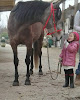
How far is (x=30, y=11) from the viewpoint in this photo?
11.4 feet

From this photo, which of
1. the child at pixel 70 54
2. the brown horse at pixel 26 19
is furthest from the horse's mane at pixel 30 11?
the child at pixel 70 54

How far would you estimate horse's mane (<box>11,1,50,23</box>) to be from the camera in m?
3.39

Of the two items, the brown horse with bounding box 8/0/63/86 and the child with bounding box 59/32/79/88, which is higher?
the brown horse with bounding box 8/0/63/86

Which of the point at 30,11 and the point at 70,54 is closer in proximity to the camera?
the point at 70,54

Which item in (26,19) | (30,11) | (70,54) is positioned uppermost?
(30,11)

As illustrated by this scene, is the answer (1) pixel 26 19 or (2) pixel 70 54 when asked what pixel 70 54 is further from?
(1) pixel 26 19

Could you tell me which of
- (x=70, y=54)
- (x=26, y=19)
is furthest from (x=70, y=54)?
(x=26, y=19)

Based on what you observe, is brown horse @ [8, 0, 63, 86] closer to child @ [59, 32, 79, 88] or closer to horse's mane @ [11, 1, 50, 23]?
horse's mane @ [11, 1, 50, 23]

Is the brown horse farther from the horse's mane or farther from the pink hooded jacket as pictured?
the pink hooded jacket

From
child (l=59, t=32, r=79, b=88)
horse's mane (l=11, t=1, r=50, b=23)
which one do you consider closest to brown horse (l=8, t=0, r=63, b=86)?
horse's mane (l=11, t=1, r=50, b=23)

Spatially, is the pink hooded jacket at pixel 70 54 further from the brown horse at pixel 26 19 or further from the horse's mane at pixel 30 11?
the horse's mane at pixel 30 11

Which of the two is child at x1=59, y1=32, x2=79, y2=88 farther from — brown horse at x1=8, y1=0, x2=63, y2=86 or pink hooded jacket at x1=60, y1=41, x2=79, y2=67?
Result: brown horse at x1=8, y1=0, x2=63, y2=86

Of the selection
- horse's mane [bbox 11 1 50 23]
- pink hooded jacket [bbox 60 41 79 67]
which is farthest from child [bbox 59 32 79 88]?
horse's mane [bbox 11 1 50 23]

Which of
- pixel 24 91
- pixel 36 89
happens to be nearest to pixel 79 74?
pixel 36 89
